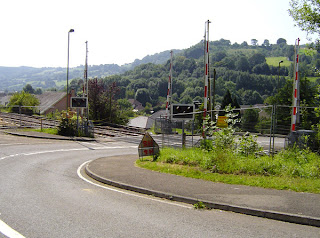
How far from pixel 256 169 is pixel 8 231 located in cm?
715

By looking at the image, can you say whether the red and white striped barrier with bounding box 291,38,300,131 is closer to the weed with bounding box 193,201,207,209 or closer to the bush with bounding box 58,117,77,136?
the weed with bounding box 193,201,207,209

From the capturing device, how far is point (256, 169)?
10.8 m

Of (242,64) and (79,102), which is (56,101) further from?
(242,64)

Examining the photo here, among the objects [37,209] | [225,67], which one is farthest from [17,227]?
[225,67]

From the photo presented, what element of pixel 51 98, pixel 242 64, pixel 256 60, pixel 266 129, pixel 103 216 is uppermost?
pixel 256 60

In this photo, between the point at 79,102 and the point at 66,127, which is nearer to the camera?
the point at 79,102

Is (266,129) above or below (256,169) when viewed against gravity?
above

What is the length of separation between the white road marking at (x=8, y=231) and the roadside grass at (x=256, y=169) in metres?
5.84

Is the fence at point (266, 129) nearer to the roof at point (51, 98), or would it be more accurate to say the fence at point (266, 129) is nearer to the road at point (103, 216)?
the road at point (103, 216)

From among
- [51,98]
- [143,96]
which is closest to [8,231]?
[51,98]

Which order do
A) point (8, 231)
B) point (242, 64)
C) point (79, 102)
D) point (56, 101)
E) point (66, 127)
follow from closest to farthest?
1. point (8, 231)
2. point (79, 102)
3. point (66, 127)
4. point (56, 101)
5. point (242, 64)

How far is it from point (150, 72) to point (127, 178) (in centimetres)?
16981

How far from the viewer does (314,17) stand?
11.6 meters

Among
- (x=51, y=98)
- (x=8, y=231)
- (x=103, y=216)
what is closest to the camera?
(x=8, y=231)
